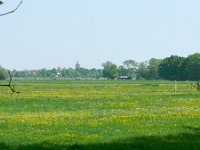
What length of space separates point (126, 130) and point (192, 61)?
150 metres

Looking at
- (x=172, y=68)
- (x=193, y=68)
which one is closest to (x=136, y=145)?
(x=193, y=68)

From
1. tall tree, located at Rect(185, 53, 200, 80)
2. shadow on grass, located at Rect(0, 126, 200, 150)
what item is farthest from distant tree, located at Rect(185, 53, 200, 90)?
shadow on grass, located at Rect(0, 126, 200, 150)

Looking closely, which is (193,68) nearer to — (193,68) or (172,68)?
(193,68)

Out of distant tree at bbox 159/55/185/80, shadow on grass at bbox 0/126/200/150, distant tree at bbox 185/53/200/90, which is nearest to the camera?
shadow on grass at bbox 0/126/200/150

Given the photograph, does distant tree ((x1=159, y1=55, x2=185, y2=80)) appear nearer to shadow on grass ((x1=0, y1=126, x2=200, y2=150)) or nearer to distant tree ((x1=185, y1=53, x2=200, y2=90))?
distant tree ((x1=185, y1=53, x2=200, y2=90))

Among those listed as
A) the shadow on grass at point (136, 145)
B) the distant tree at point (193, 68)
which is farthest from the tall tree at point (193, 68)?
the shadow on grass at point (136, 145)

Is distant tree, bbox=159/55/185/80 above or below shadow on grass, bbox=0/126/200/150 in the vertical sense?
above

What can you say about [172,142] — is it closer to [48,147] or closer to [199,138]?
[199,138]

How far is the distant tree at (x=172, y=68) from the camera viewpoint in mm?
171875

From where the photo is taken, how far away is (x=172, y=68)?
174 meters

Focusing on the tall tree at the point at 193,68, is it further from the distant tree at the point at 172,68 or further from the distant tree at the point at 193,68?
the distant tree at the point at 172,68

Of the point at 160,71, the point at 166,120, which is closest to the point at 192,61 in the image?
the point at 160,71

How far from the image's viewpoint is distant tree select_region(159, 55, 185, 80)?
17188 cm

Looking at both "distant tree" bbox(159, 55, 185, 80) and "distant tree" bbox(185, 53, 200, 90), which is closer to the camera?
"distant tree" bbox(185, 53, 200, 90)
